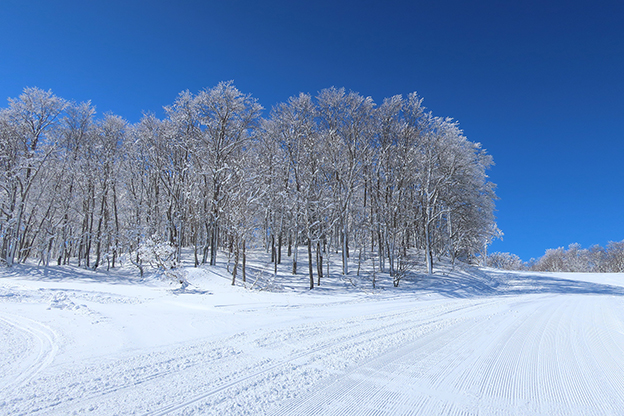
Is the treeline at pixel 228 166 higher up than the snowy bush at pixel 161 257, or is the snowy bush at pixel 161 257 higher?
the treeline at pixel 228 166

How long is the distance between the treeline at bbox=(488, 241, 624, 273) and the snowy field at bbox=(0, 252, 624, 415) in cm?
5451

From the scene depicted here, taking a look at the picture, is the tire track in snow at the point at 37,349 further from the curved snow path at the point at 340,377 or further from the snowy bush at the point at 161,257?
the snowy bush at the point at 161,257

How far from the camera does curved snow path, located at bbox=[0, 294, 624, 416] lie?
2367 mm

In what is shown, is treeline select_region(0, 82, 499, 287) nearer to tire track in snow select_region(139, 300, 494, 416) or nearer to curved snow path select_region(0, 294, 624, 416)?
tire track in snow select_region(139, 300, 494, 416)

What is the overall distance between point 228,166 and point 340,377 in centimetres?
1551

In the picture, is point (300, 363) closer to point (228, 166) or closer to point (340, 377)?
point (340, 377)

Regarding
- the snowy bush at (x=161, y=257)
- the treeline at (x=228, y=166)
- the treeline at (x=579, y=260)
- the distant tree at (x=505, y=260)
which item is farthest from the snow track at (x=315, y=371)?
the distant tree at (x=505, y=260)

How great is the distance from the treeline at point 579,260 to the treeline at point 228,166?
139ft

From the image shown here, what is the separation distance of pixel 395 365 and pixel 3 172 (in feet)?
74.3

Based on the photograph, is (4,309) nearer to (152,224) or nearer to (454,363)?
(454,363)

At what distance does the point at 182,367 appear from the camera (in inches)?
123

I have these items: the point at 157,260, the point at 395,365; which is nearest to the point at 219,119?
the point at 157,260

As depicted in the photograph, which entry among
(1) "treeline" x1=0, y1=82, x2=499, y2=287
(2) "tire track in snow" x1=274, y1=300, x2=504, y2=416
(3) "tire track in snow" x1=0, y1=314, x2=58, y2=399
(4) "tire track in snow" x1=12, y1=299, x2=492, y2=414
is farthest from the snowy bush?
(2) "tire track in snow" x1=274, y1=300, x2=504, y2=416

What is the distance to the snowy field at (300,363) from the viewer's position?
2406mm
